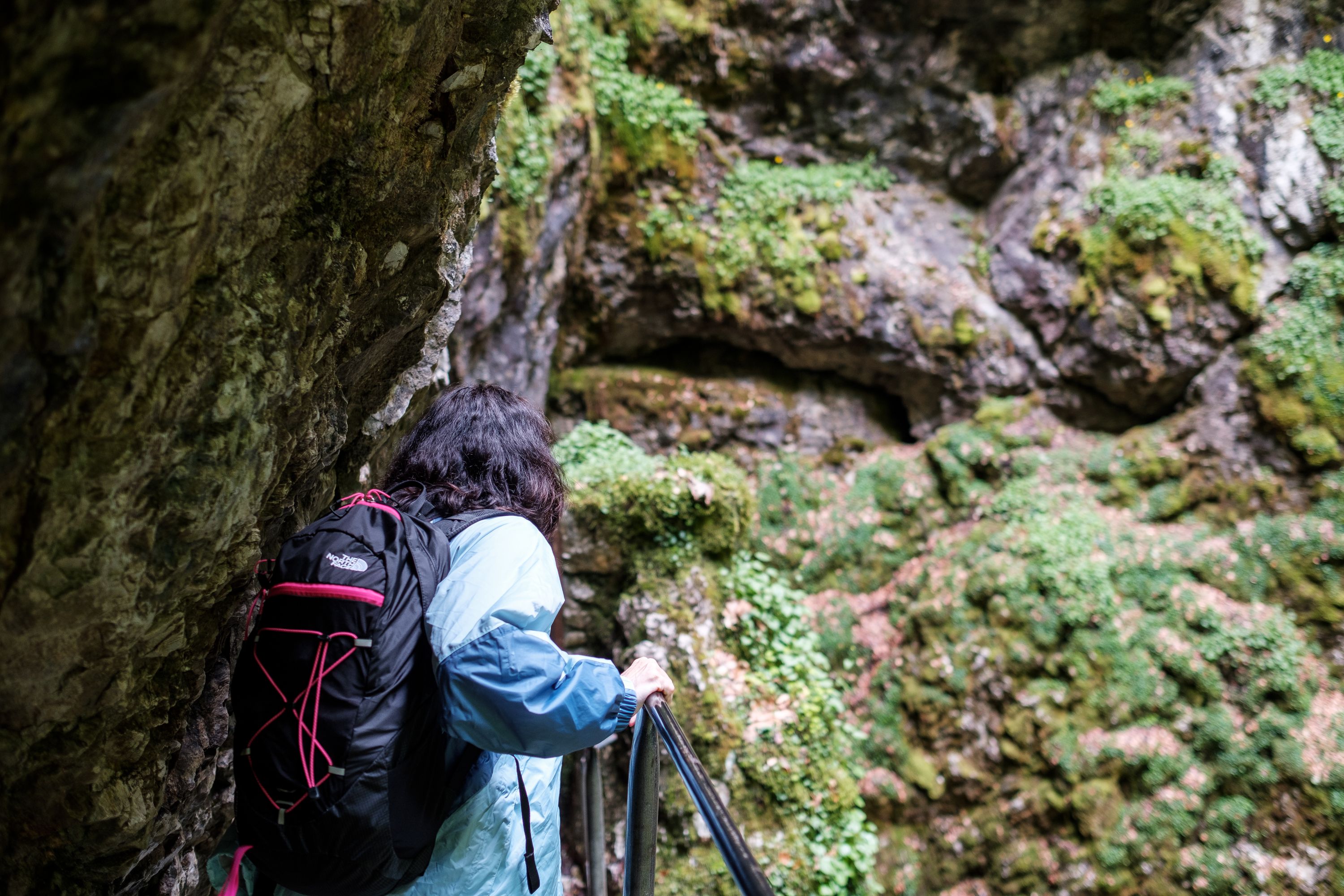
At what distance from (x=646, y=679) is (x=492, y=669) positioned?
0.60m

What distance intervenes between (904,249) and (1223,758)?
560 cm

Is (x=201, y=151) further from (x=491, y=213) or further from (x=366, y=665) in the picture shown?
(x=491, y=213)

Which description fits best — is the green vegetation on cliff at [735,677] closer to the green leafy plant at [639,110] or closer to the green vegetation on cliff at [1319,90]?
the green leafy plant at [639,110]

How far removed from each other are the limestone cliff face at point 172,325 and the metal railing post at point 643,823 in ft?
3.83

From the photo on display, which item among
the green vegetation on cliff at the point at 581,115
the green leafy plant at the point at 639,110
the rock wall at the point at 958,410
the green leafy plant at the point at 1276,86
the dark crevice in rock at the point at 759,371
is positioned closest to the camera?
the rock wall at the point at 958,410

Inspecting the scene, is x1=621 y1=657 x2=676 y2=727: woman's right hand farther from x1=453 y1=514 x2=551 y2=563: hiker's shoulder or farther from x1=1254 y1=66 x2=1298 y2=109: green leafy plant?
x1=1254 y1=66 x2=1298 y2=109: green leafy plant

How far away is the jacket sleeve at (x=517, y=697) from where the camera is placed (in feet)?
4.66

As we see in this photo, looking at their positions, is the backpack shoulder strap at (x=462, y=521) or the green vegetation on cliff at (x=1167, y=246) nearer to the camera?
the backpack shoulder strap at (x=462, y=521)

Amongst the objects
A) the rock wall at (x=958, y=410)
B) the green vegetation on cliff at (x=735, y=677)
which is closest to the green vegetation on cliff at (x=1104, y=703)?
the rock wall at (x=958, y=410)

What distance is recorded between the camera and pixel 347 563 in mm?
1486

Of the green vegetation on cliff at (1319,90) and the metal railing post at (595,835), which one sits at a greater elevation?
the green vegetation on cliff at (1319,90)

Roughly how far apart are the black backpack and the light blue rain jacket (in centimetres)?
8

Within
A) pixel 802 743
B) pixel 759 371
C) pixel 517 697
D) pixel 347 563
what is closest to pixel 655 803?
pixel 517 697

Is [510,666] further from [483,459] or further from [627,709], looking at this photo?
[483,459]
